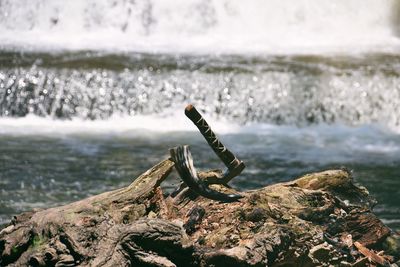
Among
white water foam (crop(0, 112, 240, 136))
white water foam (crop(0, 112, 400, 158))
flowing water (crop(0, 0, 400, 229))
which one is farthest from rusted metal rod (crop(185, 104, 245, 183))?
white water foam (crop(0, 112, 240, 136))

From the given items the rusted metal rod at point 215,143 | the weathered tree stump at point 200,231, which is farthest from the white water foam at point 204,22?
the rusted metal rod at point 215,143

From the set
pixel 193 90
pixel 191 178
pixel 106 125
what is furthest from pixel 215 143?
pixel 193 90

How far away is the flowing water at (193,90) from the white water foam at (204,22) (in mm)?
32

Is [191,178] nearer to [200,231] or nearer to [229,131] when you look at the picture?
[200,231]

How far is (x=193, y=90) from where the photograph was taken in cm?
1611

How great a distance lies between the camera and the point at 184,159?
179 inches

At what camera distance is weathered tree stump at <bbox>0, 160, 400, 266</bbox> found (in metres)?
4.13

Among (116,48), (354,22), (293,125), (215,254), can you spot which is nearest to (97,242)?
(215,254)

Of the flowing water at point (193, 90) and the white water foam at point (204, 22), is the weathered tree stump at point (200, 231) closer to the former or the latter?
the flowing water at point (193, 90)

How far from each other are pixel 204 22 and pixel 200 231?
17.8 meters

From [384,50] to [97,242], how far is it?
16.0m

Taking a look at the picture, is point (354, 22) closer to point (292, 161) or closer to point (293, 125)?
point (293, 125)

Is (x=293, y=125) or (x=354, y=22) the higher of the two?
(x=354, y=22)

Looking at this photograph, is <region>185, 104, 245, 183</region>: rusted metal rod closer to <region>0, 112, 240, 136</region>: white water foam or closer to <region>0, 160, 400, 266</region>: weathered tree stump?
<region>0, 160, 400, 266</region>: weathered tree stump
